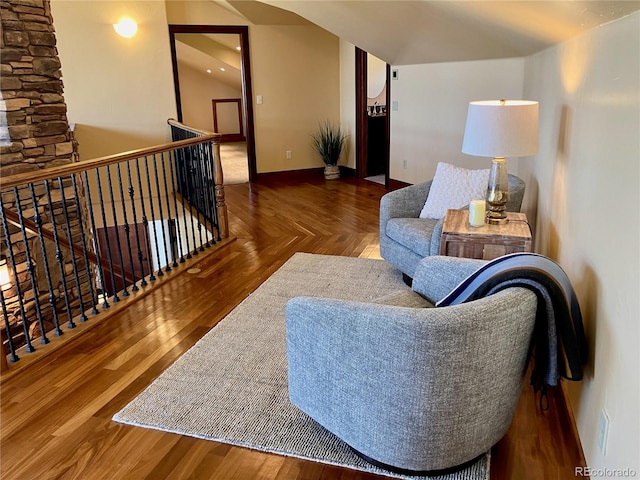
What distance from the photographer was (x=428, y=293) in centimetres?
218

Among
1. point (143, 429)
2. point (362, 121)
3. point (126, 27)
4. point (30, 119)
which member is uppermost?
point (126, 27)

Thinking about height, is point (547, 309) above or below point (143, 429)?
above

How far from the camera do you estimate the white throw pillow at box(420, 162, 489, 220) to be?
324cm

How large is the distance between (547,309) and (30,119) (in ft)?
14.7

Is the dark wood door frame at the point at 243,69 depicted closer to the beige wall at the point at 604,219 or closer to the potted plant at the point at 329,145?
the potted plant at the point at 329,145

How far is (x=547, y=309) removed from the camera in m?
1.57

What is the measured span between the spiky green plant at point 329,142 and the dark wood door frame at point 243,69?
38.4 inches

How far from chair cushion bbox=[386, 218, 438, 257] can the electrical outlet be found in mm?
1535

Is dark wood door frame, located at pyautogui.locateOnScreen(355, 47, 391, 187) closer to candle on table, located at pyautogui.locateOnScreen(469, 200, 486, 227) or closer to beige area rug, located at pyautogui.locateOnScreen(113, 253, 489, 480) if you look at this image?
beige area rug, located at pyautogui.locateOnScreen(113, 253, 489, 480)

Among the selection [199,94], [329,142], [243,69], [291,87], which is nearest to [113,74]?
[243,69]

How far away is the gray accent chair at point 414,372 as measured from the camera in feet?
4.91

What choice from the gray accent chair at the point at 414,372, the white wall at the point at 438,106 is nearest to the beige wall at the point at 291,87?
the white wall at the point at 438,106

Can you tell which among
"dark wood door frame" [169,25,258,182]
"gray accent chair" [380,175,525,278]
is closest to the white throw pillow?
"gray accent chair" [380,175,525,278]

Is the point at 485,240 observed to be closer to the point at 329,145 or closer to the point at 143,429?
the point at 143,429
